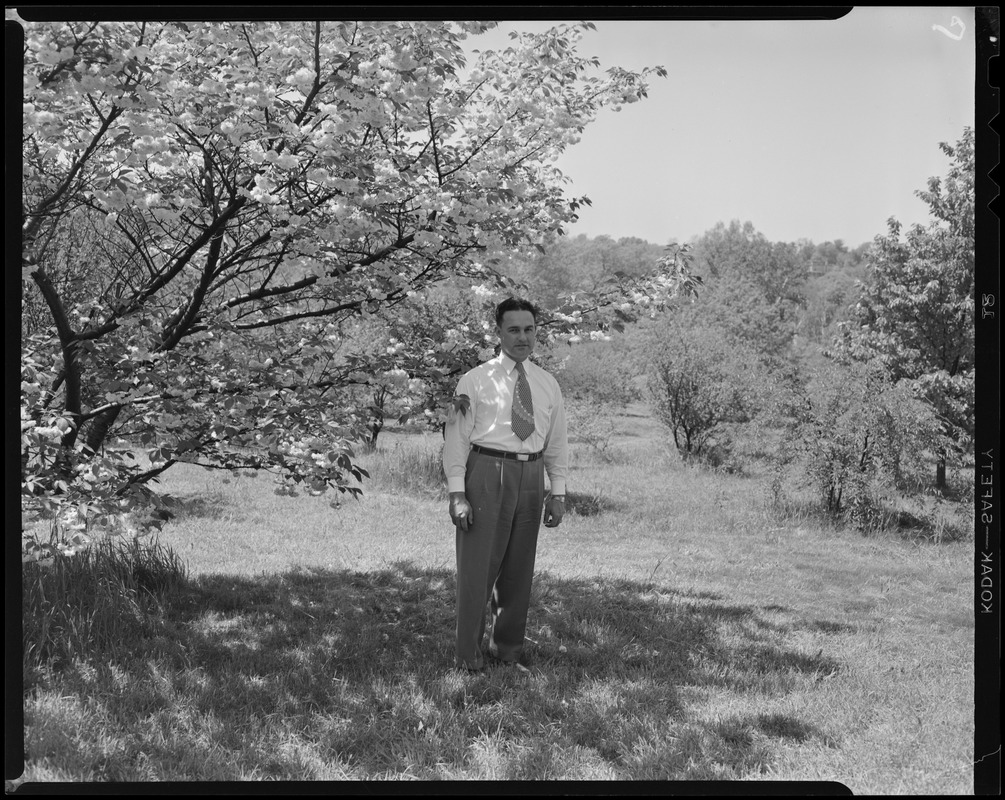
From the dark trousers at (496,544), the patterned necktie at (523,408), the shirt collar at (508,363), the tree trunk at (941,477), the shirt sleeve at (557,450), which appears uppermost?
the shirt collar at (508,363)

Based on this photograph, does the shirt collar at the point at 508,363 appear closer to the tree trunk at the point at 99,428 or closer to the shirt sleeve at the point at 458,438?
the shirt sleeve at the point at 458,438

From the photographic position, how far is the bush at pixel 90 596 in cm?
374

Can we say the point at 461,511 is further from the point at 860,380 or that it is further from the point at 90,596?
the point at 860,380

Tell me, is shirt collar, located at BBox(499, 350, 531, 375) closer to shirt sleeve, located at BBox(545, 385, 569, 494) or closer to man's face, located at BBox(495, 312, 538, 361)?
man's face, located at BBox(495, 312, 538, 361)

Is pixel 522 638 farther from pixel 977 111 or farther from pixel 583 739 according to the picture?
pixel 977 111

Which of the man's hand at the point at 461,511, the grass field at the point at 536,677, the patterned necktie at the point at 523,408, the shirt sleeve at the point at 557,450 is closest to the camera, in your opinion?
the grass field at the point at 536,677

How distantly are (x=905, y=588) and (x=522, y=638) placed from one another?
405 centimetres

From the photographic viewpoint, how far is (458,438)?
3.55 meters

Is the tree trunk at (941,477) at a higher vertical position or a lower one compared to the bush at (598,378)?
lower

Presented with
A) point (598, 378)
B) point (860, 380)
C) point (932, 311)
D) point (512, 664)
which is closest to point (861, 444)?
point (860, 380)

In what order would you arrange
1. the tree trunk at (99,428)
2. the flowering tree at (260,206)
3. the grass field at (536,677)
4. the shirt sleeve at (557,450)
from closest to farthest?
1. the grass field at (536,677)
2. the flowering tree at (260,206)
3. the shirt sleeve at (557,450)
4. the tree trunk at (99,428)

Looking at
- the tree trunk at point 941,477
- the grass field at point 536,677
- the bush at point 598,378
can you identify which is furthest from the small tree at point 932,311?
the bush at point 598,378

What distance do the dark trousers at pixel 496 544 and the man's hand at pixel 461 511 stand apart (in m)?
0.03

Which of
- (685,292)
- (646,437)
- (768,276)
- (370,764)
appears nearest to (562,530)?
(685,292)
